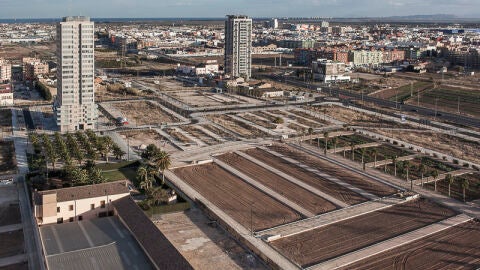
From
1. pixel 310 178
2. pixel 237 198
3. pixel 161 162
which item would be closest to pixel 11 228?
pixel 161 162

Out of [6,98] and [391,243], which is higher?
[6,98]

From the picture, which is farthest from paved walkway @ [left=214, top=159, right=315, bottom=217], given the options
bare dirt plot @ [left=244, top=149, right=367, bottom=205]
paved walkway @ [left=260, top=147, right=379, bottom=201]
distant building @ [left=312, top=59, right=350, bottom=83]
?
distant building @ [left=312, top=59, right=350, bottom=83]

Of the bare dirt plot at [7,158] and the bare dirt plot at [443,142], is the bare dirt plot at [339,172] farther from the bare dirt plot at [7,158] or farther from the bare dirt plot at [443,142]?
the bare dirt plot at [7,158]

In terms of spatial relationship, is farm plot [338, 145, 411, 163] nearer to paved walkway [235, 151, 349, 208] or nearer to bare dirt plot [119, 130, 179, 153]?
paved walkway [235, 151, 349, 208]

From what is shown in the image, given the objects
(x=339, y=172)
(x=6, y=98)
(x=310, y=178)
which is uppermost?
(x=6, y=98)

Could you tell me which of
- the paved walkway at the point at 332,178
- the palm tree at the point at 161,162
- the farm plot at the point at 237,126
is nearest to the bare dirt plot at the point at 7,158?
the palm tree at the point at 161,162

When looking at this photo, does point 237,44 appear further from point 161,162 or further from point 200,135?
point 161,162
